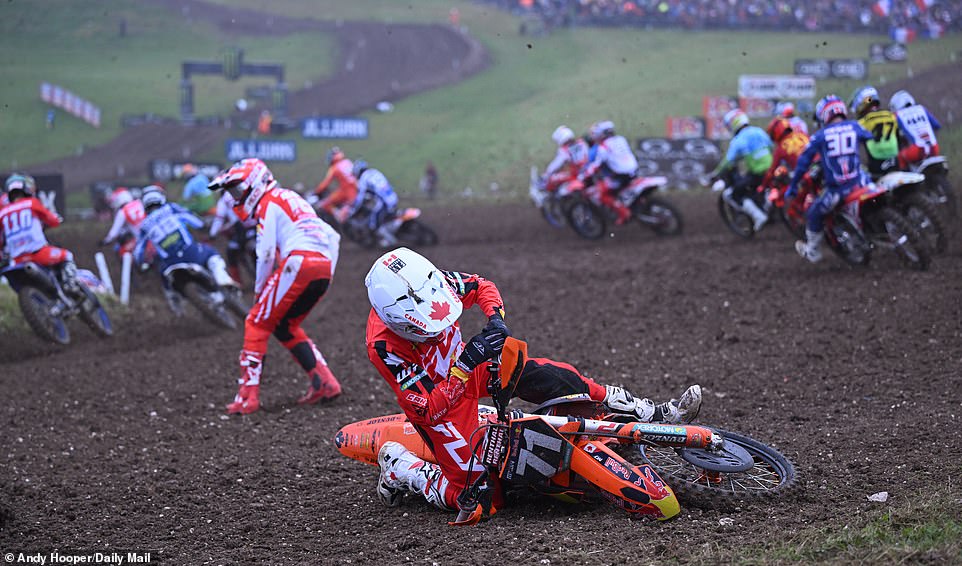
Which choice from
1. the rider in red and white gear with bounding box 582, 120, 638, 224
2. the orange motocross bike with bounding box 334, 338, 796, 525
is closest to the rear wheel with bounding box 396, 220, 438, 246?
the rider in red and white gear with bounding box 582, 120, 638, 224

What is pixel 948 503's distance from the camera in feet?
15.1

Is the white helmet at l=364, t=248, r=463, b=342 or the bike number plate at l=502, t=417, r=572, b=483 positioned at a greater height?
the white helmet at l=364, t=248, r=463, b=342

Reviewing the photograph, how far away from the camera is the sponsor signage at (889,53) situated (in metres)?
29.8

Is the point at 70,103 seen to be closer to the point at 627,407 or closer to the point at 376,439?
the point at 376,439

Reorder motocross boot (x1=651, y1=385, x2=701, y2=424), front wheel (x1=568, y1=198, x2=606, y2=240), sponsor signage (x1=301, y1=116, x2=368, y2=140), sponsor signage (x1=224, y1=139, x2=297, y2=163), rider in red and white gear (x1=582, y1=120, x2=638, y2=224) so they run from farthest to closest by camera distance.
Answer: sponsor signage (x1=301, y1=116, x2=368, y2=140) < sponsor signage (x1=224, y1=139, x2=297, y2=163) < front wheel (x1=568, y1=198, x2=606, y2=240) < rider in red and white gear (x1=582, y1=120, x2=638, y2=224) < motocross boot (x1=651, y1=385, x2=701, y2=424)

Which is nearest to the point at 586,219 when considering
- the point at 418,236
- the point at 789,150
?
the point at 418,236

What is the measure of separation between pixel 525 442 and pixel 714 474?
1.08m

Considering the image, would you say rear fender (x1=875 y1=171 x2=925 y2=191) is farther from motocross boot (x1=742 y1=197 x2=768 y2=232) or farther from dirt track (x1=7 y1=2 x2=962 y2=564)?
motocross boot (x1=742 y1=197 x2=768 y2=232)

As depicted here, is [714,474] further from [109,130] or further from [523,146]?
[109,130]

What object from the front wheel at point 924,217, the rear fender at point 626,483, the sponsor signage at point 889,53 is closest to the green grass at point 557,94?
the sponsor signage at point 889,53

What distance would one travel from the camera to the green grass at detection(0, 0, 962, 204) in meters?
29.0

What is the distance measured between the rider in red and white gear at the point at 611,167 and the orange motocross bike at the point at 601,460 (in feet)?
37.2

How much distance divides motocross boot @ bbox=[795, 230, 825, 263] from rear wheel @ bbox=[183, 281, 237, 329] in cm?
746

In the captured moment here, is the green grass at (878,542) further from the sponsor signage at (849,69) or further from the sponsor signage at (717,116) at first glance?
the sponsor signage at (849,69)
